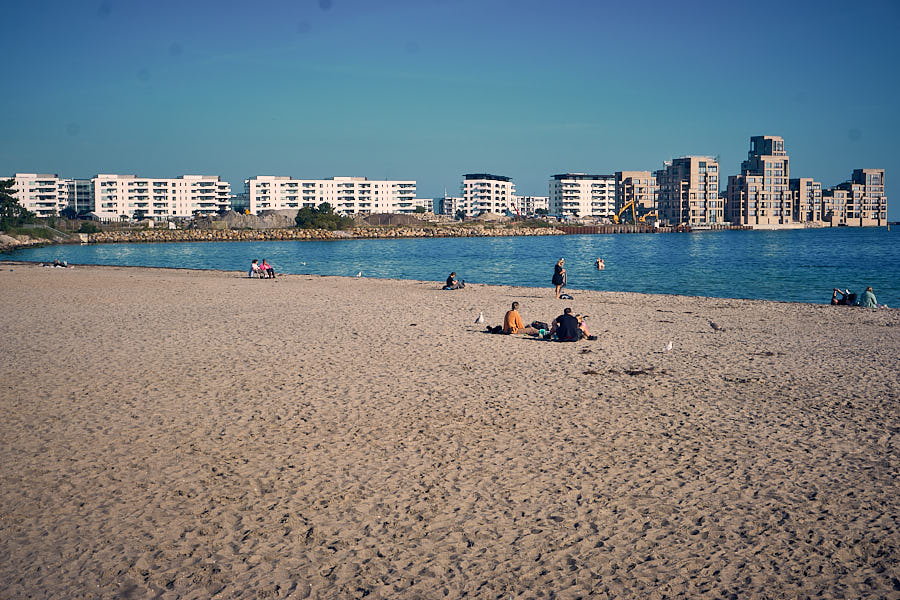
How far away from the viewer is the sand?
5.75m

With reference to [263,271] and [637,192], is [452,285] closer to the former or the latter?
[263,271]

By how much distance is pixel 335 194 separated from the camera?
181375 mm

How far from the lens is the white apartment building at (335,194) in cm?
17562

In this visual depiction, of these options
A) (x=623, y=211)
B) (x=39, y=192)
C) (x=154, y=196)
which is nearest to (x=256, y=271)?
(x=154, y=196)

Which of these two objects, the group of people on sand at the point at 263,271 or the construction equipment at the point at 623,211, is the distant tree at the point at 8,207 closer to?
the group of people on sand at the point at 263,271

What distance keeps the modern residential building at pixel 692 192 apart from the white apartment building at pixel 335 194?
238ft

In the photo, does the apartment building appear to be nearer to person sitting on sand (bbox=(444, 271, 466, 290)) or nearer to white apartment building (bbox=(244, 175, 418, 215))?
white apartment building (bbox=(244, 175, 418, 215))

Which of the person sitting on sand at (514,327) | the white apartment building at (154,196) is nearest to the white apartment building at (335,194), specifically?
the white apartment building at (154,196)

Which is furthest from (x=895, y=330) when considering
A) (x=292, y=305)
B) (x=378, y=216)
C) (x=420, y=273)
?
(x=378, y=216)

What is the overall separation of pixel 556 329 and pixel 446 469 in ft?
29.3

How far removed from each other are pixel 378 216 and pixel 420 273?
116m

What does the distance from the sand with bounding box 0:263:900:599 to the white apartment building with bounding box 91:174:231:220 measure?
16250cm

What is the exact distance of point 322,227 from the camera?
13588cm

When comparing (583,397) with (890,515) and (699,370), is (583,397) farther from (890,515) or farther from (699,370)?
(890,515)
